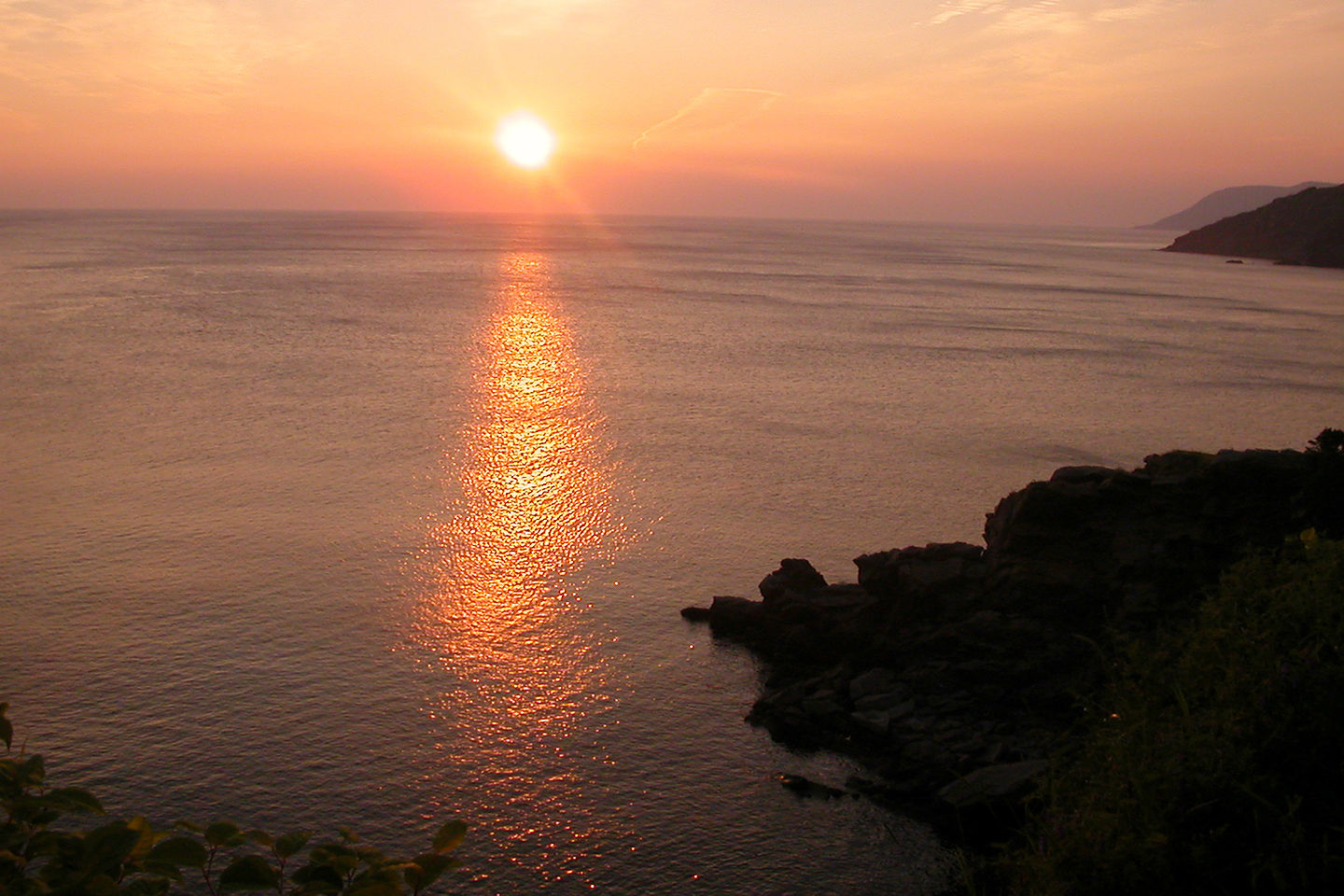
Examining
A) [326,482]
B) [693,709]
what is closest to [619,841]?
[693,709]

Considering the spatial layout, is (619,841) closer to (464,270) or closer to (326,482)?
(326,482)

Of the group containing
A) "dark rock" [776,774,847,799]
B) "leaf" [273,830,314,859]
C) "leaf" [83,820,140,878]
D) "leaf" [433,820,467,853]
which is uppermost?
"leaf" [83,820,140,878]

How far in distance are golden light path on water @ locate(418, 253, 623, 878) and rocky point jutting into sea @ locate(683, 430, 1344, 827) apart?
5296 mm

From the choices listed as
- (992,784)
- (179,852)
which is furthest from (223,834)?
(992,784)

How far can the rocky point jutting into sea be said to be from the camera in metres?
24.5

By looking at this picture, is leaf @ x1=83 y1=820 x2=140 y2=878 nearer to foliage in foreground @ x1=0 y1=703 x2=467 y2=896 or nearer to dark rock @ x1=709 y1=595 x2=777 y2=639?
foliage in foreground @ x1=0 y1=703 x2=467 y2=896

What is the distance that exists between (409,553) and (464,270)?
485ft

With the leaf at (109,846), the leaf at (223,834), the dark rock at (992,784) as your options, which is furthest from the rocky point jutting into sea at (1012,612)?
the leaf at (109,846)

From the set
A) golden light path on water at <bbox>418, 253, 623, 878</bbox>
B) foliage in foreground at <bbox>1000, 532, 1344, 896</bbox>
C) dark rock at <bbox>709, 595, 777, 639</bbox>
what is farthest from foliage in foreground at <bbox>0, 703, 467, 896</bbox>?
dark rock at <bbox>709, 595, 777, 639</bbox>

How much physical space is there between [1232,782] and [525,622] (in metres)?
21.7

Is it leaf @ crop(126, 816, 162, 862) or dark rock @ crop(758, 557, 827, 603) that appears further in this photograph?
dark rock @ crop(758, 557, 827, 603)

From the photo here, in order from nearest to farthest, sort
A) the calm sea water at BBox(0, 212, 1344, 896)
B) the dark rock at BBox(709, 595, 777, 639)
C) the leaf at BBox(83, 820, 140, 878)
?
the leaf at BBox(83, 820, 140, 878)
the calm sea water at BBox(0, 212, 1344, 896)
the dark rock at BBox(709, 595, 777, 639)

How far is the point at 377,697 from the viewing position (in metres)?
27.5

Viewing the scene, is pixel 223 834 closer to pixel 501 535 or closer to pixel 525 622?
pixel 525 622
